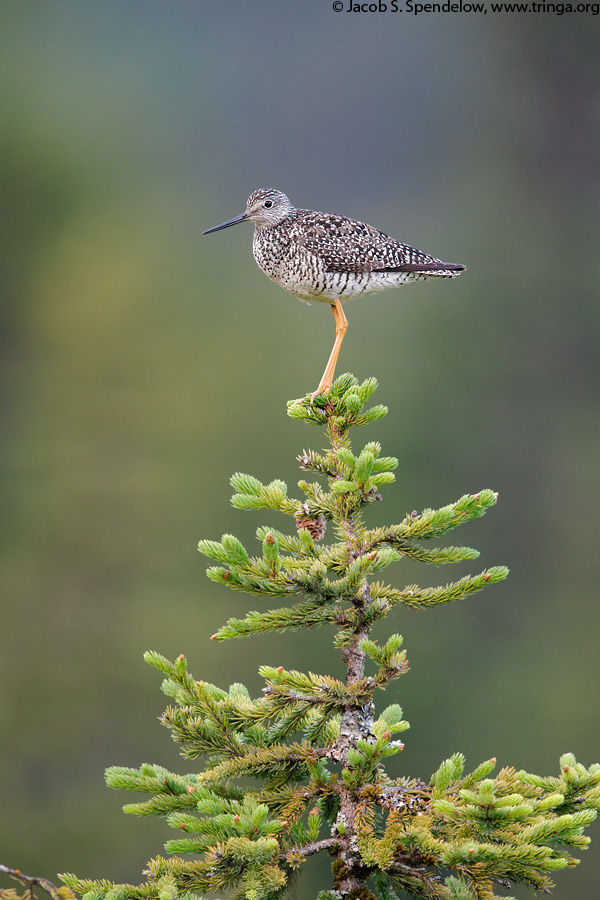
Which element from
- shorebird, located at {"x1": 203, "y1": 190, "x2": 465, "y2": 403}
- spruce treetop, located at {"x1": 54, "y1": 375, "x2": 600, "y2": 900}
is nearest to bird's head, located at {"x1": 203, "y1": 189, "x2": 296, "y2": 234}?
shorebird, located at {"x1": 203, "y1": 190, "x2": 465, "y2": 403}

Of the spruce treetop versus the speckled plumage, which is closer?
the spruce treetop

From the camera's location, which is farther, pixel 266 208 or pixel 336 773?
pixel 266 208

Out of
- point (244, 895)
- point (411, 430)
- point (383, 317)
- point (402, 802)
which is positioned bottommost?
point (244, 895)

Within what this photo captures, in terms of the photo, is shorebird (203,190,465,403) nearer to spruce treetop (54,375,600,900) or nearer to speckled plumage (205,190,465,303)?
speckled plumage (205,190,465,303)

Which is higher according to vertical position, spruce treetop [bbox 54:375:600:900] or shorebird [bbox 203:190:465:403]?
shorebird [bbox 203:190:465:403]

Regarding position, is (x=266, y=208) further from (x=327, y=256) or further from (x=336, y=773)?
(x=336, y=773)

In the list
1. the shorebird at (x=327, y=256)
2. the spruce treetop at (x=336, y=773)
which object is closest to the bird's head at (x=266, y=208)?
the shorebird at (x=327, y=256)

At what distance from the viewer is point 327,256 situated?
388 centimetres

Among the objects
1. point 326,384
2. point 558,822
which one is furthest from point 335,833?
point 326,384

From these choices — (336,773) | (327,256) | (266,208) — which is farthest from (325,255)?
(336,773)

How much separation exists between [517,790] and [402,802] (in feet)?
0.99

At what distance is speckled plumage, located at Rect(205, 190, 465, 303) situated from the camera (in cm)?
388

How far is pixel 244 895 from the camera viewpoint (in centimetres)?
257

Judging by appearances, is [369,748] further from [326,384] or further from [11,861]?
[11,861]
